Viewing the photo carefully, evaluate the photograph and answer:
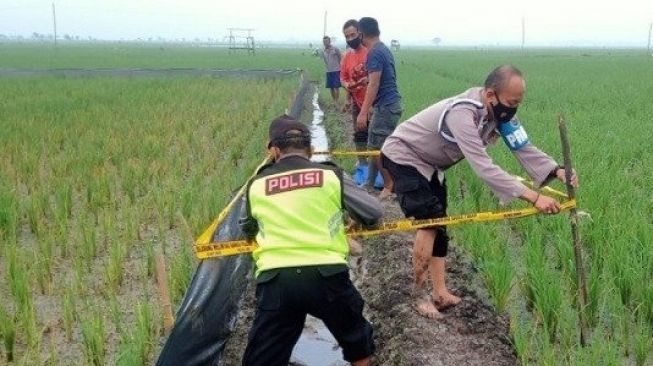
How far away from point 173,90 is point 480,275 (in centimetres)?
1266

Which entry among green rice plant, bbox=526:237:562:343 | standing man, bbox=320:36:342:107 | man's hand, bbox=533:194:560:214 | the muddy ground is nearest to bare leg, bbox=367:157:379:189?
the muddy ground

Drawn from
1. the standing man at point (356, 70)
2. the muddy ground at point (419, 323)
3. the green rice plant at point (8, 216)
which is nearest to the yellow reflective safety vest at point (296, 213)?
the muddy ground at point (419, 323)

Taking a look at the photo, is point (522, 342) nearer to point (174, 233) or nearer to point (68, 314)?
point (68, 314)

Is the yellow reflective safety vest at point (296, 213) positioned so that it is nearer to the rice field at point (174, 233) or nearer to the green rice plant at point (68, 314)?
the rice field at point (174, 233)

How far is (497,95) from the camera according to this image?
2.75 meters

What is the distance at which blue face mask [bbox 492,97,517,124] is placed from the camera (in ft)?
9.11

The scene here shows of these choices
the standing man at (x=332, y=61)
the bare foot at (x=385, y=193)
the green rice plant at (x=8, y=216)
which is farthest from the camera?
the standing man at (x=332, y=61)

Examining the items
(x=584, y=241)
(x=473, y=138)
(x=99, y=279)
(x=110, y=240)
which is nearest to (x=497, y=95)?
(x=473, y=138)

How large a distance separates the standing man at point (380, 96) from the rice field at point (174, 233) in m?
0.79

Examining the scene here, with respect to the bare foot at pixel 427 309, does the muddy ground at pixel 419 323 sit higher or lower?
lower

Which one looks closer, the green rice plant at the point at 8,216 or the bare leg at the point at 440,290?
the bare leg at the point at 440,290

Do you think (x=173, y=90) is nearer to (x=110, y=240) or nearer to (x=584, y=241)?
(x=110, y=240)

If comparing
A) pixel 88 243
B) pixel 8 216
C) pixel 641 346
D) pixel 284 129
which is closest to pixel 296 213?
pixel 284 129

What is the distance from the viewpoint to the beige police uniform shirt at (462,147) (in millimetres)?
2754
